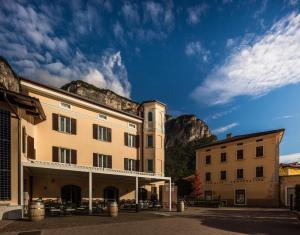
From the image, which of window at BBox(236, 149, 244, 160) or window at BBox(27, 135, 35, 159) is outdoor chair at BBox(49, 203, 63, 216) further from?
window at BBox(236, 149, 244, 160)

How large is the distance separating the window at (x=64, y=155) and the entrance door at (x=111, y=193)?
4.94 metres

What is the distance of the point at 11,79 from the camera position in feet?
152

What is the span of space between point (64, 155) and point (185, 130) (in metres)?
91.5

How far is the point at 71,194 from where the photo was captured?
1061 inches

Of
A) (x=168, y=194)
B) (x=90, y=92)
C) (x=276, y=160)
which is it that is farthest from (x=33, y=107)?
(x=90, y=92)

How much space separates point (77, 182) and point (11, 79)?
2566cm

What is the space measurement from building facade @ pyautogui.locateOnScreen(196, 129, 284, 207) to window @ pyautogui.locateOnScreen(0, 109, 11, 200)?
96.8 ft

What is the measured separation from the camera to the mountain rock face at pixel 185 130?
374ft

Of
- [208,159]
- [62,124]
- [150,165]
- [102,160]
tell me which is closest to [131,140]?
[150,165]

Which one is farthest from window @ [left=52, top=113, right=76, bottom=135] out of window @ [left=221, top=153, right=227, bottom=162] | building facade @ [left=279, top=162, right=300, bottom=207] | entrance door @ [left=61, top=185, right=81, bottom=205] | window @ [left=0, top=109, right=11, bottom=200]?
building facade @ [left=279, top=162, right=300, bottom=207]

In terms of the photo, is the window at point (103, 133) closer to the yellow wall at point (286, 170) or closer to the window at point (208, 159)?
the window at point (208, 159)

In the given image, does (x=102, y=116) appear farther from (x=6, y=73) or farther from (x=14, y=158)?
(x=6, y=73)

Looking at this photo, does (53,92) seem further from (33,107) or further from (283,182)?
(283,182)

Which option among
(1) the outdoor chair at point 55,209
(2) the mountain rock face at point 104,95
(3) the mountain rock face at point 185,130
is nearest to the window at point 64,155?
(1) the outdoor chair at point 55,209
